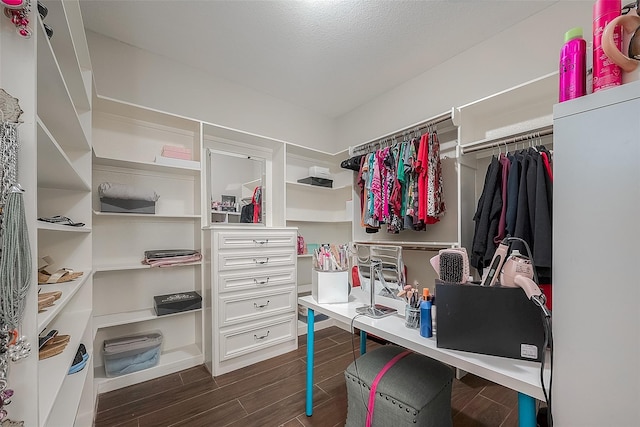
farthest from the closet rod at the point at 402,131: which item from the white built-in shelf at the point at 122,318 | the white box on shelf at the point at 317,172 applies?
the white built-in shelf at the point at 122,318

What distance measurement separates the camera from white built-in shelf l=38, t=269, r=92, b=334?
763 mm

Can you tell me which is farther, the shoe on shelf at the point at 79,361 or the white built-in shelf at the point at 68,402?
the shoe on shelf at the point at 79,361

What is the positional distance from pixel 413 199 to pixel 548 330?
1.53 metres

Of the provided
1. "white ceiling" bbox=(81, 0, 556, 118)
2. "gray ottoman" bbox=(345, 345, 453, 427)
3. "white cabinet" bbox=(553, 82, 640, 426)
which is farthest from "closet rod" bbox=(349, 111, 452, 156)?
"gray ottoman" bbox=(345, 345, 453, 427)

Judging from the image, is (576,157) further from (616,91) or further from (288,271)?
(288,271)

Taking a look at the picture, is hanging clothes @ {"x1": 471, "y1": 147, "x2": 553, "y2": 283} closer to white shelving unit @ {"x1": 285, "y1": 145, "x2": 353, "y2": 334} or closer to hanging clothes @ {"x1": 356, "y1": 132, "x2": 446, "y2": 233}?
hanging clothes @ {"x1": 356, "y1": 132, "x2": 446, "y2": 233}

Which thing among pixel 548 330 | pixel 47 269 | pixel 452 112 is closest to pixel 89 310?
pixel 47 269

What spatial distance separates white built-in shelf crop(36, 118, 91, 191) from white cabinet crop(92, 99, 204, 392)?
0.49m

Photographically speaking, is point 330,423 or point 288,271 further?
point 288,271

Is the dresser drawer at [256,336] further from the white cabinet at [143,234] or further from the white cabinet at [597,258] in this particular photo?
the white cabinet at [597,258]

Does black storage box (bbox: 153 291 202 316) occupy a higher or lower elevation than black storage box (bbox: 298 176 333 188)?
lower

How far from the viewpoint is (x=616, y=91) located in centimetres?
60

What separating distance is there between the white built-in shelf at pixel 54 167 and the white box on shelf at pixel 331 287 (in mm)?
1250

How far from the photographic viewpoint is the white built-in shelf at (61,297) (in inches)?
30.0
